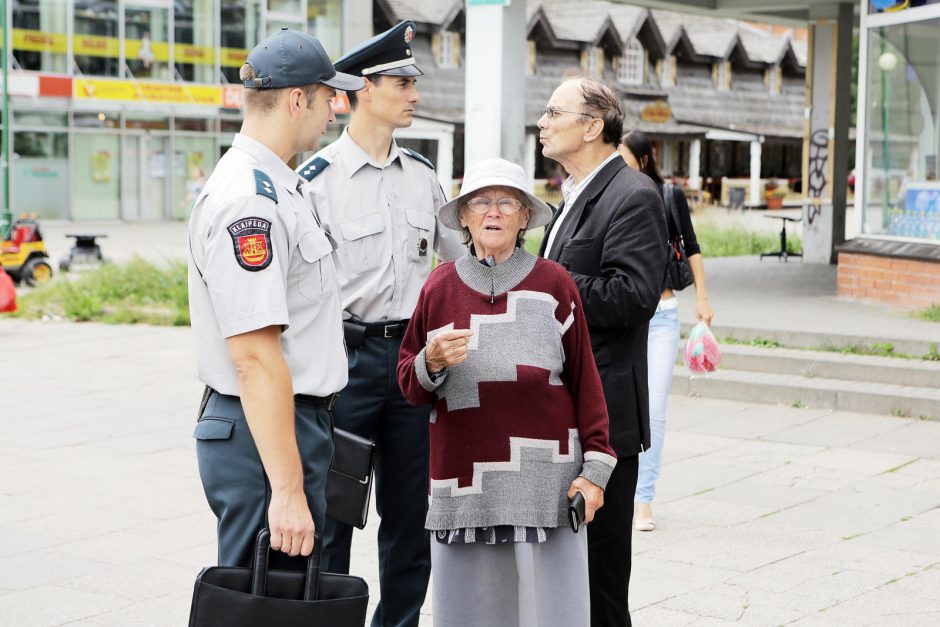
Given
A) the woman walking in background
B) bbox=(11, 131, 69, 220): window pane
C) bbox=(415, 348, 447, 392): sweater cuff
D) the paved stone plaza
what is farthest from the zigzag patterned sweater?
bbox=(11, 131, 69, 220): window pane

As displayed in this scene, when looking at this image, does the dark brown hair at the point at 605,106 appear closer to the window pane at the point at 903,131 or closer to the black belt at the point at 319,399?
the black belt at the point at 319,399

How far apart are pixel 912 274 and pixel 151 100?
28.0m

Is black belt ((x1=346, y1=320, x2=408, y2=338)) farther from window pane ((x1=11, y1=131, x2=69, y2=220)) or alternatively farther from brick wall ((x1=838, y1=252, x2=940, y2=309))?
window pane ((x1=11, y1=131, x2=69, y2=220))

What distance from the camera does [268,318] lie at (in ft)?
9.96

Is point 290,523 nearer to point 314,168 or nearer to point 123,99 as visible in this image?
point 314,168

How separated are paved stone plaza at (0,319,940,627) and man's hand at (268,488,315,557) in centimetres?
206

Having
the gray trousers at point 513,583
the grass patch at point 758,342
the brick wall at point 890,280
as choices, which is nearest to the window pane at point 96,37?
the brick wall at point 890,280

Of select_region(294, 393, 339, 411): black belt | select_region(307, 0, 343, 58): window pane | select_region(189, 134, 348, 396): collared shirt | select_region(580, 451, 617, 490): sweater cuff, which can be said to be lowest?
select_region(580, 451, 617, 490): sweater cuff

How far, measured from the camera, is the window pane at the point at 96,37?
116ft

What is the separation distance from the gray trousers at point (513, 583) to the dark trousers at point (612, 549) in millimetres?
524

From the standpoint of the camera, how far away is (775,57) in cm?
5788

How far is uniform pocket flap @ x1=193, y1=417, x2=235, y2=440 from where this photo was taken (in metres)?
3.19

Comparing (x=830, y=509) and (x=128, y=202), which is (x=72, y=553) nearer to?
(x=830, y=509)

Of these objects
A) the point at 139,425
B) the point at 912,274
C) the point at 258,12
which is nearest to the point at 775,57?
the point at 258,12
